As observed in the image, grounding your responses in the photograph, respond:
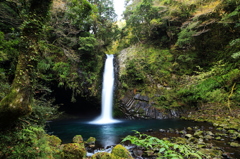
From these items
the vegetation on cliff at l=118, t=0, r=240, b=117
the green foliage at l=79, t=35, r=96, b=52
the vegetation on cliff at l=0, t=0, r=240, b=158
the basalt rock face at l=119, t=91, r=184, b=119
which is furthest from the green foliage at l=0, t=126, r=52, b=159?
the basalt rock face at l=119, t=91, r=184, b=119

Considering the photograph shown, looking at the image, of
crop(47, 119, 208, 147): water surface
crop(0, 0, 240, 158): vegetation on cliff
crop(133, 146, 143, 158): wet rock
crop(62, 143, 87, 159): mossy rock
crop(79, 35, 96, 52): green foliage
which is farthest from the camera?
crop(79, 35, 96, 52): green foliage

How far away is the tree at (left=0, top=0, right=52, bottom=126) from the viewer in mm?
2424

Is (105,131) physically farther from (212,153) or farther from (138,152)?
(212,153)

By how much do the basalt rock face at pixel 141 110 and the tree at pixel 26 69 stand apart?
Answer: 11.7 meters

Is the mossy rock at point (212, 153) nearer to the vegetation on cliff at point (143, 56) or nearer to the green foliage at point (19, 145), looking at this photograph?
the vegetation on cliff at point (143, 56)

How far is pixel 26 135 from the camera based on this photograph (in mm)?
2975

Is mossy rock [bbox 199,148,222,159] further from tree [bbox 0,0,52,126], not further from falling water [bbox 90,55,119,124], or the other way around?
falling water [bbox 90,55,119,124]

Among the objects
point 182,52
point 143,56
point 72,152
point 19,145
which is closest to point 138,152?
point 72,152

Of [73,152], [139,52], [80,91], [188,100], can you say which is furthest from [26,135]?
[139,52]

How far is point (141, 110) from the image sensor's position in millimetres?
13547

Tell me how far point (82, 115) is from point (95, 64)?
255 inches

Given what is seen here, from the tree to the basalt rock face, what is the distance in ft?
38.2

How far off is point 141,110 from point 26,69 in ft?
39.4

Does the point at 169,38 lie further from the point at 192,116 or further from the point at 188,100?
the point at 192,116
